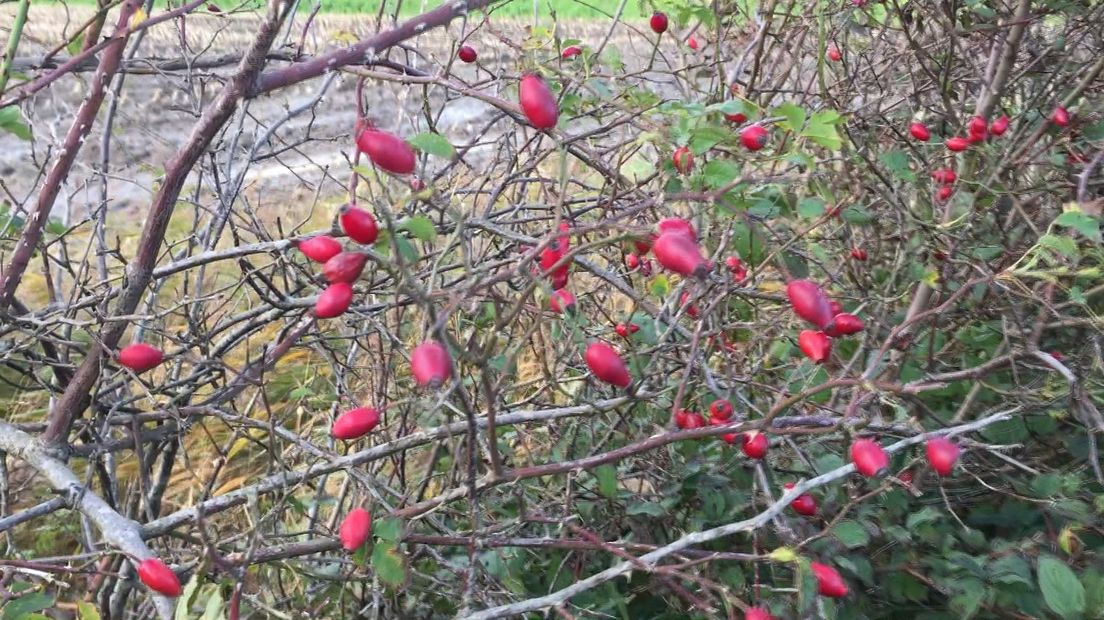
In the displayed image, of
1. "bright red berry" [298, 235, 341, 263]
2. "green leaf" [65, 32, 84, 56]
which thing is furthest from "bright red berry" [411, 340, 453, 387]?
"green leaf" [65, 32, 84, 56]

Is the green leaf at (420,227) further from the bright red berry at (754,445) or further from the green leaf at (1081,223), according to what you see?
the green leaf at (1081,223)

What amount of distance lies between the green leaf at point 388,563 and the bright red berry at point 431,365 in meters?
0.33

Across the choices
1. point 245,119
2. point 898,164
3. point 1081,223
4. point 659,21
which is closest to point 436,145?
point 1081,223

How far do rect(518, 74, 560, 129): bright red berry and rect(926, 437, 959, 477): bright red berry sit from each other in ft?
1.76

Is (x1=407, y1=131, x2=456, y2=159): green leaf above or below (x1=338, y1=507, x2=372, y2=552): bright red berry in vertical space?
above

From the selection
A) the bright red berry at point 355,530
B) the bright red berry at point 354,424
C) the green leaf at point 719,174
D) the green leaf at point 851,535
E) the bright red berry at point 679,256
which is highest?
the bright red berry at point 679,256

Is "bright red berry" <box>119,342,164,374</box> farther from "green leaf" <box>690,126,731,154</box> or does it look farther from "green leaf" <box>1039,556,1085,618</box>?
"green leaf" <box>1039,556,1085,618</box>

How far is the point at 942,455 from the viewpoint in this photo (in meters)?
0.98

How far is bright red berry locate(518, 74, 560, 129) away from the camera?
897mm

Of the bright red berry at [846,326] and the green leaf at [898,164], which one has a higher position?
the green leaf at [898,164]

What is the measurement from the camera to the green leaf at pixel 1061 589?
1.18m

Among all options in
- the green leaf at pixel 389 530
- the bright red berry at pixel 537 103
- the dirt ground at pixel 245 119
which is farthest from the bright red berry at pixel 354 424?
the dirt ground at pixel 245 119

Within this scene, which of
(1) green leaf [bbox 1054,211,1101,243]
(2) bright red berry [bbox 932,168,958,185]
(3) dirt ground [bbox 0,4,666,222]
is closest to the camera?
(1) green leaf [bbox 1054,211,1101,243]

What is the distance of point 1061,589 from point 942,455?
38 centimetres
